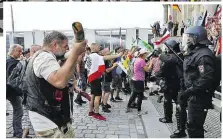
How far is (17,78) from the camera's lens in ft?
10.1

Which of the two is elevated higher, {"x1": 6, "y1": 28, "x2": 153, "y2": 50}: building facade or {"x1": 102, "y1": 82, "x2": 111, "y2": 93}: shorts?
{"x1": 6, "y1": 28, "x2": 153, "y2": 50}: building facade

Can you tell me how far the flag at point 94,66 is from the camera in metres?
4.36

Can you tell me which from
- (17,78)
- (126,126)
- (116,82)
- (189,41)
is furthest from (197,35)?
(116,82)

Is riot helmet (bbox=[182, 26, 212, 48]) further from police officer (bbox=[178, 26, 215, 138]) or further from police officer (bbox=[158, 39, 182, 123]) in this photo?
police officer (bbox=[158, 39, 182, 123])

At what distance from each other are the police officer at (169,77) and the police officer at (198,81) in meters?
0.60

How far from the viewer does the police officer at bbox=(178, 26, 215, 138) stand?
2756 millimetres

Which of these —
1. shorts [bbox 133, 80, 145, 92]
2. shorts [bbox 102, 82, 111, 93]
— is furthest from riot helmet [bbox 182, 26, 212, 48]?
shorts [bbox 102, 82, 111, 93]

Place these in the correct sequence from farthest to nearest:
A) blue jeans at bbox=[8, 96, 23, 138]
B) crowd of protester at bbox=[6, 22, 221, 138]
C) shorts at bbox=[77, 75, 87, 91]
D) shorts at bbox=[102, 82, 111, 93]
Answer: shorts at bbox=[102, 82, 111, 93]
shorts at bbox=[77, 75, 87, 91]
blue jeans at bbox=[8, 96, 23, 138]
crowd of protester at bbox=[6, 22, 221, 138]

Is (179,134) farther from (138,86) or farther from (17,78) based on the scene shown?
(17,78)

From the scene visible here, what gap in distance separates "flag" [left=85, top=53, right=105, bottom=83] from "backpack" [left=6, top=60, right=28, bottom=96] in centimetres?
132

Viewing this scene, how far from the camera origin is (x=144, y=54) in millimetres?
4078

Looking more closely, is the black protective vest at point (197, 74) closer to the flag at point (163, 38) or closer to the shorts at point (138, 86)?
the flag at point (163, 38)

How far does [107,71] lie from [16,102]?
2.23m

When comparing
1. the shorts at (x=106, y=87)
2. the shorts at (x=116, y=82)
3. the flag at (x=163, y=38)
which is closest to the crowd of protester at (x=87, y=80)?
the flag at (x=163, y=38)
